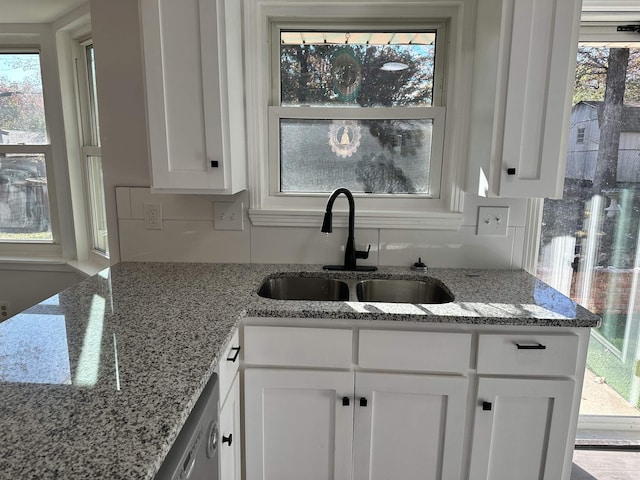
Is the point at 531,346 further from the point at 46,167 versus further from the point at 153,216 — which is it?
the point at 46,167

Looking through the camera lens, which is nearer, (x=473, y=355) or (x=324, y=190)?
(x=473, y=355)

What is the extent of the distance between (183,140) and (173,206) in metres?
0.44

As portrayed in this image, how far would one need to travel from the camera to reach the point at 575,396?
1.36 m

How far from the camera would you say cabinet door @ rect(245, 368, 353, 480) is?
1387mm

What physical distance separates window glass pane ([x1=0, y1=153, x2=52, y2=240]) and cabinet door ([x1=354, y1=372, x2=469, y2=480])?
2.32 metres

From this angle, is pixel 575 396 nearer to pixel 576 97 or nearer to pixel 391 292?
pixel 391 292

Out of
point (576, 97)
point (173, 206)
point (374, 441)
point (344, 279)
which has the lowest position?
point (374, 441)

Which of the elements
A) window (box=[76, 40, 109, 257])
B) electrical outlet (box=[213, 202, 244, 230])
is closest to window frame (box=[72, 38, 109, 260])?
window (box=[76, 40, 109, 257])

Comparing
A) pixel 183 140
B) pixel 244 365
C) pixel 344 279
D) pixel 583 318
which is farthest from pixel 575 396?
pixel 183 140

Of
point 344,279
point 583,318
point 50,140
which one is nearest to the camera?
point 583,318

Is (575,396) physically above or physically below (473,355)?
below

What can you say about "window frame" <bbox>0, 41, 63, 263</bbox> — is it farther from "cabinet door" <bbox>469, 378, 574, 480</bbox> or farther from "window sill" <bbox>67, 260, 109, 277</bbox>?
"cabinet door" <bbox>469, 378, 574, 480</bbox>

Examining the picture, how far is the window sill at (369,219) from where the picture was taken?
71.1 inches

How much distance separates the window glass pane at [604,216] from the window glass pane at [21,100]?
9.58 feet
